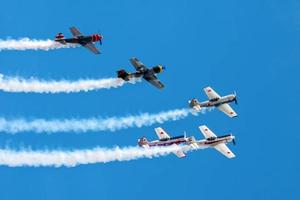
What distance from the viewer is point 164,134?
324 feet

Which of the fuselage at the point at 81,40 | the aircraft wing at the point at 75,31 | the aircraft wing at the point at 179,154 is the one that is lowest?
the aircraft wing at the point at 179,154

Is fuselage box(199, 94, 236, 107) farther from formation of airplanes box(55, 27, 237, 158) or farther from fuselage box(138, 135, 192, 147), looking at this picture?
fuselage box(138, 135, 192, 147)

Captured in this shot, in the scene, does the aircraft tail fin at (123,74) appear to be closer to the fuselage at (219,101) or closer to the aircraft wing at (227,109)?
the fuselage at (219,101)

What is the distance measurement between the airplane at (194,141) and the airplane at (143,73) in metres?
11.0

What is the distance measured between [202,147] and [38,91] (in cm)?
2335

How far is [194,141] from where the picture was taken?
313ft

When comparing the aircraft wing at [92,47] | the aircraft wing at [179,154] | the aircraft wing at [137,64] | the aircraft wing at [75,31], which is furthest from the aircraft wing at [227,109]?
the aircraft wing at [75,31]

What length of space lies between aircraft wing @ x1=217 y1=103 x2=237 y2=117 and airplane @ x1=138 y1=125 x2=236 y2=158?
3153 mm

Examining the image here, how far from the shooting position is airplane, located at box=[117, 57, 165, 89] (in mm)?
84375

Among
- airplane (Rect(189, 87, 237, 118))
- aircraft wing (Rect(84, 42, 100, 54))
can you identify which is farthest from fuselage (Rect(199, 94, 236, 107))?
aircraft wing (Rect(84, 42, 100, 54))

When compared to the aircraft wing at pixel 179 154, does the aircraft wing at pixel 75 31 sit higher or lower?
higher

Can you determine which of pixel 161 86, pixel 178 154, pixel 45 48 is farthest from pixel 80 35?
pixel 178 154

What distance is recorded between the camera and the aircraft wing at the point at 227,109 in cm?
9662

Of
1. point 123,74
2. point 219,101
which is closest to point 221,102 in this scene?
point 219,101
